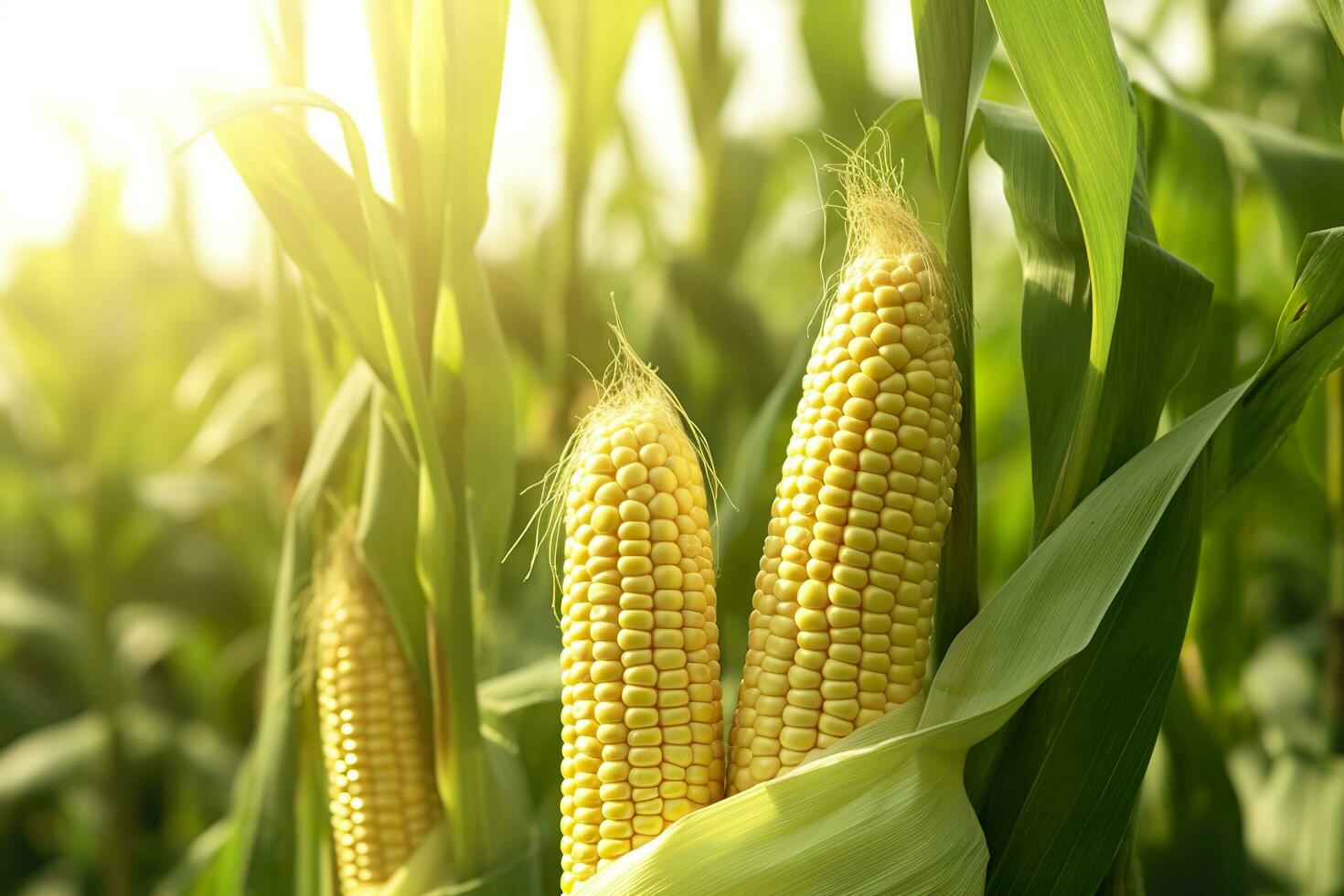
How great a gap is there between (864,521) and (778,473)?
0.62 metres

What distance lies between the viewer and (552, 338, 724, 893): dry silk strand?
0.64 meters

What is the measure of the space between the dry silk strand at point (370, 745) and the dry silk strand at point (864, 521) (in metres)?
0.35

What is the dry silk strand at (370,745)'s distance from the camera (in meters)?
0.85

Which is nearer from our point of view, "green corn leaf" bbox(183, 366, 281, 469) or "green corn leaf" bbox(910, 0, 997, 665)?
"green corn leaf" bbox(910, 0, 997, 665)

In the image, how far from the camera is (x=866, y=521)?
624 millimetres

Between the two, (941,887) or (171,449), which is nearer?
(941,887)

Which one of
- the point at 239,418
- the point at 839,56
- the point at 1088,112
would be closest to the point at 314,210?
the point at 1088,112

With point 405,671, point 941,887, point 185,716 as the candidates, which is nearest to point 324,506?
point 405,671

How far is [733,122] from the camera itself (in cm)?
174

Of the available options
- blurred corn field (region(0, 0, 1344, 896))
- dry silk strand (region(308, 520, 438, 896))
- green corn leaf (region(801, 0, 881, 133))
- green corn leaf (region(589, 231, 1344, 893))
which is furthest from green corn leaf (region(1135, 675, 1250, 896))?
green corn leaf (region(801, 0, 881, 133))

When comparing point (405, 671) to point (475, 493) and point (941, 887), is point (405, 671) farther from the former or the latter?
point (941, 887)

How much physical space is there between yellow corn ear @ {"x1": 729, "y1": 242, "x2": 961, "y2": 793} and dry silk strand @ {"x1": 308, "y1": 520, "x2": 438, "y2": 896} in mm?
356

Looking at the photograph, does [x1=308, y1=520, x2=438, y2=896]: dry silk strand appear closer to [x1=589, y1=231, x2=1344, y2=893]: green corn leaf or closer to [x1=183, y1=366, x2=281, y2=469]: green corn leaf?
[x1=589, y1=231, x2=1344, y2=893]: green corn leaf

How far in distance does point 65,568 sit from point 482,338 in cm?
271
